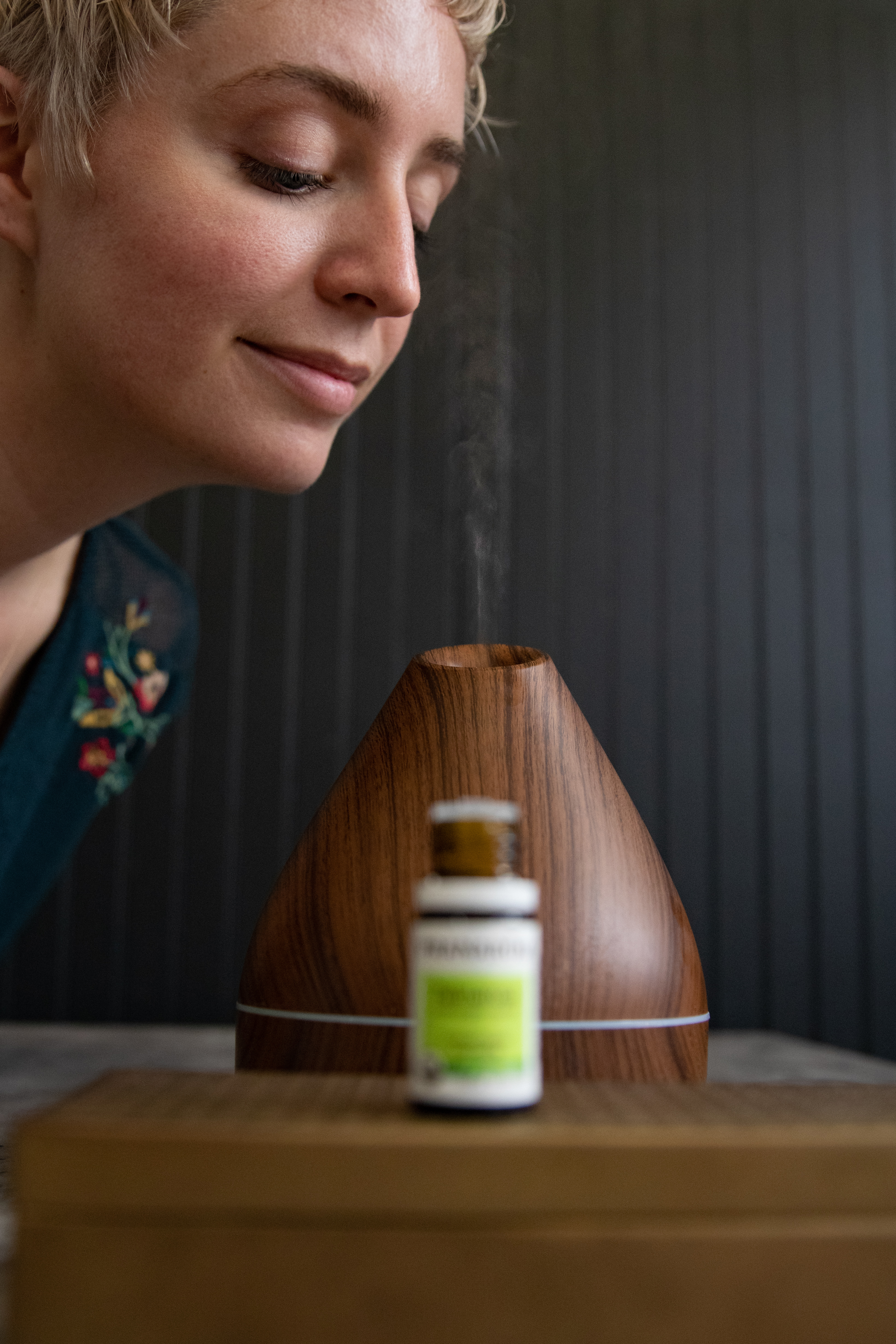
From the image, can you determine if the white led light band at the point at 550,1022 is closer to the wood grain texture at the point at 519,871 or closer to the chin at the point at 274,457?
the wood grain texture at the point at 519,871

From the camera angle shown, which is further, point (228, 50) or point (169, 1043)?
point (169, 1043)

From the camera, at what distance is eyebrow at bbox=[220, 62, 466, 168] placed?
2.36 ft

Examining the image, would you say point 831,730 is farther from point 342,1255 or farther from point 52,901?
point 342,1255

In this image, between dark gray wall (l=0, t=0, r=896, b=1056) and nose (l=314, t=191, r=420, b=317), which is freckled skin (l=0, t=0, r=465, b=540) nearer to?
nose (l=314, t=191, r=420, b=317)

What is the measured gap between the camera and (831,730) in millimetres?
2426

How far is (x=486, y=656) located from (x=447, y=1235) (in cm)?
39

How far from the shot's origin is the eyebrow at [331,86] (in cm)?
72

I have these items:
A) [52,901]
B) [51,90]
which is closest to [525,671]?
[51,90]

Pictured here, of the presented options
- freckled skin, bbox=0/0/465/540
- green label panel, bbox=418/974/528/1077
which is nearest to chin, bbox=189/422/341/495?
freckled skin, bbox=0/0/465/540

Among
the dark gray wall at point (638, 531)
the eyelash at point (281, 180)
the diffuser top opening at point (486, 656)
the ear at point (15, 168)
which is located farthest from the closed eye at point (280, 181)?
the dark gray wall at point (638, 531)

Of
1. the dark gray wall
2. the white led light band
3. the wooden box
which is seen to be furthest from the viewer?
the dark gray wall

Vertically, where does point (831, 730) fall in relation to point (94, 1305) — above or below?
above

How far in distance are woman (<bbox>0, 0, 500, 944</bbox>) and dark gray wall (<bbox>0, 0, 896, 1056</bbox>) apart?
1.40 m

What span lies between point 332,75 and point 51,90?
0.79 feet
